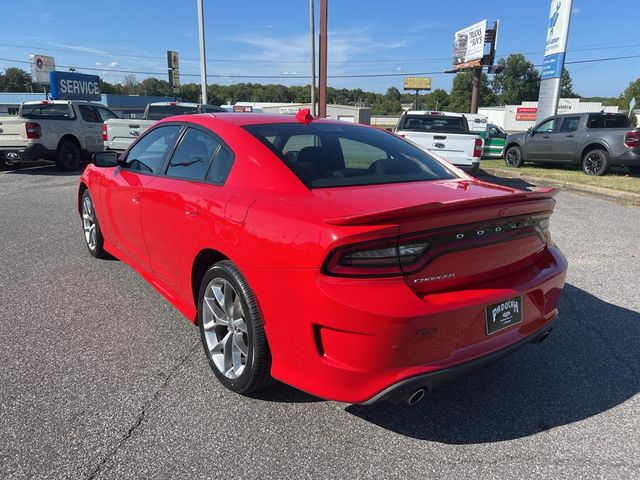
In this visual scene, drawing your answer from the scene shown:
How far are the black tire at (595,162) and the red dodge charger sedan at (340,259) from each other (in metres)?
11.1

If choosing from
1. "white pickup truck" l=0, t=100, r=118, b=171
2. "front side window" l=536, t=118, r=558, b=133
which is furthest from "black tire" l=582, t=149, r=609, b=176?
"white pickup truck" l=0, t=100, r=118, b=171

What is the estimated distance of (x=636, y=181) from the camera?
1137 centimetres

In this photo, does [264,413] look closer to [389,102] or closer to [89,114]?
[89,114]

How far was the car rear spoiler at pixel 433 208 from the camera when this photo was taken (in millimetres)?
2033

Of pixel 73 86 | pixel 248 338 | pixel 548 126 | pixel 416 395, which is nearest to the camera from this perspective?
pixel 416 395

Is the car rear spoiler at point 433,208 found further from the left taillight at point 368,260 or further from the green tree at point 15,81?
the green tree at point 15,81

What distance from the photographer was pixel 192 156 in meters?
3.29

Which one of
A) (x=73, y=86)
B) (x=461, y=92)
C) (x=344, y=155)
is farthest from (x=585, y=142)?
(x=461, y=92)

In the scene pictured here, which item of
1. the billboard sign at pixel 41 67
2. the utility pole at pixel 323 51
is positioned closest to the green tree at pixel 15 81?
the billboard sign at pixel 41 67

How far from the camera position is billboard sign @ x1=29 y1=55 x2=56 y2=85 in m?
46.8

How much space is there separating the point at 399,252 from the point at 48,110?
Result: 1374 centimetres

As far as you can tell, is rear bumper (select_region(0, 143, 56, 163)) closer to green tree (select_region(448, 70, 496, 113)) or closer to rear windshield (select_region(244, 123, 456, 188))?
rear windshield (select_region(244, 123, 456, 188))

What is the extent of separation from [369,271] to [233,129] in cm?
153

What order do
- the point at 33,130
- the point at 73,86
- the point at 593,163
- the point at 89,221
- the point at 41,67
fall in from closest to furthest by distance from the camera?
the point at 89,221 → the point at 33,130 → the point at 593,163 → the point at 73,86 → the point at 41,67
